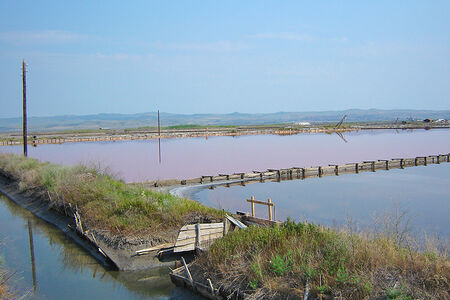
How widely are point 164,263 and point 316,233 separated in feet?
14.1

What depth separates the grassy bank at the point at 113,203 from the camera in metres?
12.6

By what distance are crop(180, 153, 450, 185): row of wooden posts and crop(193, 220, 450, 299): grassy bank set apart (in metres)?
13.4

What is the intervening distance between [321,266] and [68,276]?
678 cm

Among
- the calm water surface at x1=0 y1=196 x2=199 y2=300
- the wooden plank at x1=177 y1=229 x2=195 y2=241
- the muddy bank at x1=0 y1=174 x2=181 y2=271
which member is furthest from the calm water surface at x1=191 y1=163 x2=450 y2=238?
the calm water surface at x1=0 y1=196 x2=199 y2=300

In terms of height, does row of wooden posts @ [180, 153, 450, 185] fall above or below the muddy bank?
above

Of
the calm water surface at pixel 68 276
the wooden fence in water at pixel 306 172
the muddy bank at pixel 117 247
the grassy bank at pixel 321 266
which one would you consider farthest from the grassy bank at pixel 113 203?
the wooden fence in water at pixel 306 172

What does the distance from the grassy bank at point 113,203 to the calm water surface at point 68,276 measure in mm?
1176

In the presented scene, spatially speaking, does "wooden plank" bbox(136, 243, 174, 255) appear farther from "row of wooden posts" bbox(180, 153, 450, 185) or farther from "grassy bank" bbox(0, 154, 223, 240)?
"row of wooden posts" bbox(180, 153, 450, 185)

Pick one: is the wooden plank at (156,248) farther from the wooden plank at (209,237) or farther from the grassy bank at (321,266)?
the grassy bank at (321,266)

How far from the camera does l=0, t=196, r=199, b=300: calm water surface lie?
32.8ft

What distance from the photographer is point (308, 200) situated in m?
19.5

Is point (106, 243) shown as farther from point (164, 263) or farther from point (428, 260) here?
point (428, 260)

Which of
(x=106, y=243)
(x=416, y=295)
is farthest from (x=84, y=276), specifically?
(x=416, y=295)

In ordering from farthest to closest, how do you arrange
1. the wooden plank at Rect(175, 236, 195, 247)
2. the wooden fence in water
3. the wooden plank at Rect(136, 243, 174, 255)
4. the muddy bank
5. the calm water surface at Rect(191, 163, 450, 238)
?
the wooden fence in water
the calm water surface at Rect(191, 163, 450, 238)
the wooden plank at Rect(136, 243, 174, 255)
the muddy bank
the wooden plank at Rect(175, 236, 195, 247)
